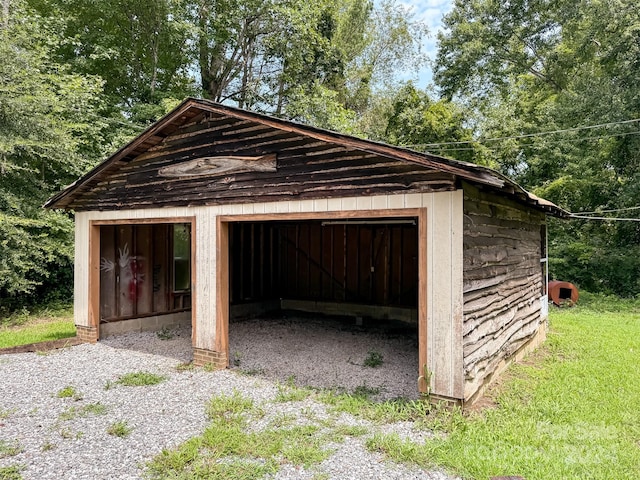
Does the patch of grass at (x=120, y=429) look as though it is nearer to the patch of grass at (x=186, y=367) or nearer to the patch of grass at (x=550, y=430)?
the patch of grass at (x=186, y=367)

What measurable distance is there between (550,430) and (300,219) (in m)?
3.63

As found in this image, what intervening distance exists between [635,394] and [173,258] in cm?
862

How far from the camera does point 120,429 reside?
4.32 meters

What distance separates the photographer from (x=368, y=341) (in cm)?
861

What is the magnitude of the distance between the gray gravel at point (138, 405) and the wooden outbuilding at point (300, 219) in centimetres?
84

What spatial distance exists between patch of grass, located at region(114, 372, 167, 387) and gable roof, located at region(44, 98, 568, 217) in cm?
359

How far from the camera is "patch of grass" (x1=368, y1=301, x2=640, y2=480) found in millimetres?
3566

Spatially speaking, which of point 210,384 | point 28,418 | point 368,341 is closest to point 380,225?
point 368,341

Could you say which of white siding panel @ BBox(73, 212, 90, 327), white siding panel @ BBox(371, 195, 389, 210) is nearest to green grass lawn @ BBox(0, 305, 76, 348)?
white siding panel @ BBox(73, 212, 90, 327)

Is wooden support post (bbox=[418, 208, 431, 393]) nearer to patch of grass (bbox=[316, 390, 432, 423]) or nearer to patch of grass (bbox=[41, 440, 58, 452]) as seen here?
patch of grass (bbox=[316, 390, 432, 423])

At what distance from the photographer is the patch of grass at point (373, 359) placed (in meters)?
6.83

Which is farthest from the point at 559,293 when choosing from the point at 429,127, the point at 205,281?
the point at 205,281

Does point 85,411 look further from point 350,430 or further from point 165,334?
point 165,334

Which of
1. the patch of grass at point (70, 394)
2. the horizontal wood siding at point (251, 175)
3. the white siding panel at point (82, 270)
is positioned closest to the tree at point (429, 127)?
the horizontal wood siding at point (251, 175)
